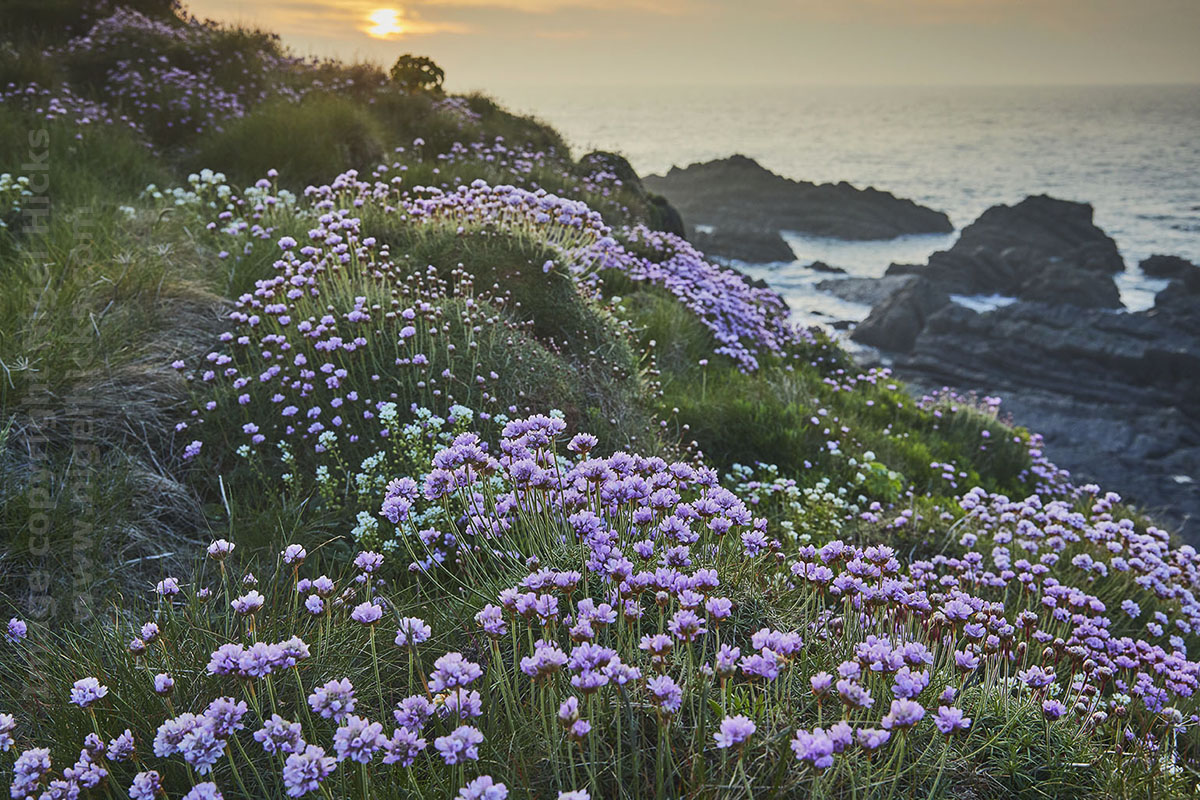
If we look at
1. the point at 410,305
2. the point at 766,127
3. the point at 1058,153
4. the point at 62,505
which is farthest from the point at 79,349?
the point at 766,127

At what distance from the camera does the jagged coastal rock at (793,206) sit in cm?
5072

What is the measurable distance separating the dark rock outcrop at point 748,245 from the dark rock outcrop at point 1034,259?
20.2 ft

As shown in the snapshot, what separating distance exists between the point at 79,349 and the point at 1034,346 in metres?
27.9

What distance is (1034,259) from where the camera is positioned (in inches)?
1475

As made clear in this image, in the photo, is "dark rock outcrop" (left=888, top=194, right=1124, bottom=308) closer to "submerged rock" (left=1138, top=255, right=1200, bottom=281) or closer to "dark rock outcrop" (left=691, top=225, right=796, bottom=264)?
"submerged rock" (left=1138, top=255, right=1200, bottom=281)

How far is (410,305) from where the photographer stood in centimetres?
567

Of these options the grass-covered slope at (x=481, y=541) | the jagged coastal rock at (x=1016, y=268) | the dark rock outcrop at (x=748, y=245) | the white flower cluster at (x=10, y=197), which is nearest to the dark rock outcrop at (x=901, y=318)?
the jagged coastal rock at (x=1016, y=268)

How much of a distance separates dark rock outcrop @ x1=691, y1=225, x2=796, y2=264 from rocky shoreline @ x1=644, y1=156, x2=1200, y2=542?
9 centimetres

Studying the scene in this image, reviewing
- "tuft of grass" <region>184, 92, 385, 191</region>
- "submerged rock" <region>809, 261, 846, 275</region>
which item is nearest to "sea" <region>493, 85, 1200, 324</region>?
"submerged rock" <region>809, 261, 846, 275</region>

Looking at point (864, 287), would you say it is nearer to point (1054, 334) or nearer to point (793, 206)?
point (1054, 334)

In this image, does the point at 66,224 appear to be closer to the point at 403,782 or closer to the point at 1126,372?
the point at 403,782

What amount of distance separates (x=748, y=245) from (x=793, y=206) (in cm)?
1200

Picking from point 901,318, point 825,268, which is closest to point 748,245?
point 825,268

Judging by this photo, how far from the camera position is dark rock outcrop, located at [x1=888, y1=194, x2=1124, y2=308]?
33344mm
